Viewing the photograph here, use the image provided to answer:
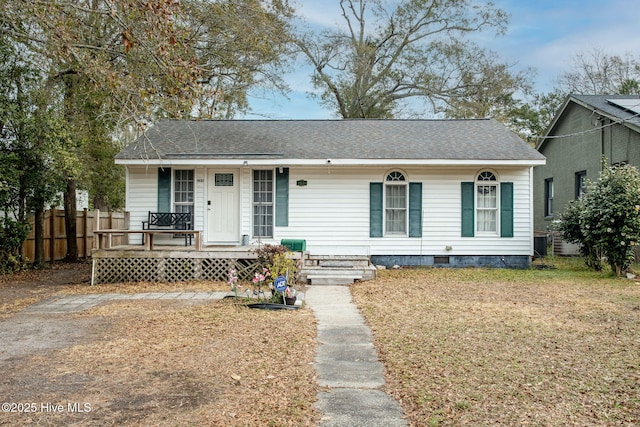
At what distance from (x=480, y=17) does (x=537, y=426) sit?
26542mm

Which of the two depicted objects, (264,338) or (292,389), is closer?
(292,389)

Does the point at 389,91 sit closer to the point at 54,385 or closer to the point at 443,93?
the point at 443,93

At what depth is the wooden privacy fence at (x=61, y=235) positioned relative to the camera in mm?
14875

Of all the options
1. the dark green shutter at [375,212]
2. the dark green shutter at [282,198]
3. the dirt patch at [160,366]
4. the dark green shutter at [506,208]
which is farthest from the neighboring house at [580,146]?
the dirt patch at [160,366]

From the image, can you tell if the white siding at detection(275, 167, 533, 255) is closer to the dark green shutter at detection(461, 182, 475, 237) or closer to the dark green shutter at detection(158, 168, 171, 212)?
the dark green shutter at detection(461, 182, 475, 237)

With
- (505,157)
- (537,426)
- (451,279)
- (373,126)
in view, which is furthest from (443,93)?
(537,426)

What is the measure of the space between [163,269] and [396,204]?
611cm

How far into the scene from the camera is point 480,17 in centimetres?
2634

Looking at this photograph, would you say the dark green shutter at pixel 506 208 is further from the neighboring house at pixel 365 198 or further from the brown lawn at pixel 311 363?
the brown lawn at pixel 311 363

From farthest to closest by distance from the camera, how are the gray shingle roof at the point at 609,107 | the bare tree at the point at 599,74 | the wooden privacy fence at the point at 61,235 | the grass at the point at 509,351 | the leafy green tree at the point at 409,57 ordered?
the bare tree at the point at 599,74 < the leafy green tree at the point at 409,57 < the wooden privacy fence at the point at 61,235 < the gray shingle roof at the point at 609,107 < the grass at the point at 509,351

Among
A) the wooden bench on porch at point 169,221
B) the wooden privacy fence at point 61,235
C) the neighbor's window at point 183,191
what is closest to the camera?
the wooden bench on porch at point 169,221

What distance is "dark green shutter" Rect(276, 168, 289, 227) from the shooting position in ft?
43.2

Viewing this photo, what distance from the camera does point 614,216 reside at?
11.6m

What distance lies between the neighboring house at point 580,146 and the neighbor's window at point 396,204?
4.68 meters
